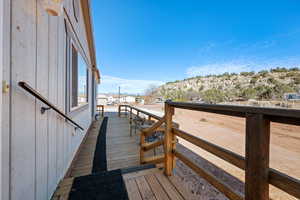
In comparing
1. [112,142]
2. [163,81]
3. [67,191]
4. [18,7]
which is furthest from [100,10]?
[163,81]

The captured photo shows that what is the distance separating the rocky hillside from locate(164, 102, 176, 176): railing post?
Answer: 82.3 feet

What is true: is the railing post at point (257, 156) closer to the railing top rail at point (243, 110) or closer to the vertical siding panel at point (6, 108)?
the railing top rail at point (243, 110)

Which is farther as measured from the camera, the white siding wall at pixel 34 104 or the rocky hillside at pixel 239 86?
the rocky hillside at pixel 239 86

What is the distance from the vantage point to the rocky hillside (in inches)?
1041

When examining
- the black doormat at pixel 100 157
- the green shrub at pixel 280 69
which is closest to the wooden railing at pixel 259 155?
the black doormat at pixel 100 157

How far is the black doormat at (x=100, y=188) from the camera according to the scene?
151cm

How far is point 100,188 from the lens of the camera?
1.64 m

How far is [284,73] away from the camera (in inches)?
1390

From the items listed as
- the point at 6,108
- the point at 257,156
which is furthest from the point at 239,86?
the point at 6,108

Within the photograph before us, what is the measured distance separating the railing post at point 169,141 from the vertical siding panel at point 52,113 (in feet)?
4.64

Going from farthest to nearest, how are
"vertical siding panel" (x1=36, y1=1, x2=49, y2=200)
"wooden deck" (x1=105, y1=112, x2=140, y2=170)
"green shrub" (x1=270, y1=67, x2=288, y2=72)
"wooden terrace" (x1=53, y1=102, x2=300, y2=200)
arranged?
1. "green shrub" (x1=270, y1=67, x2=288, y2=72)
2. "wooden deck" (x1=105, y1=112, x2=140, y2=170)
3. "vertical siding panel" (x1=36, y1=1, x2=49, y2=200)
4. "wooden terrace" (x1=53, y1=102, x2=300, y2=200)

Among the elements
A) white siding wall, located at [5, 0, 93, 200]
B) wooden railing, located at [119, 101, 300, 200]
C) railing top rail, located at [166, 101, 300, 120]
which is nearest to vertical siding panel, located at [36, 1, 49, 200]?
white siding wall, located at [5, 0, 93, 200]

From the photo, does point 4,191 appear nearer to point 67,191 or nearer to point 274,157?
point 67,191

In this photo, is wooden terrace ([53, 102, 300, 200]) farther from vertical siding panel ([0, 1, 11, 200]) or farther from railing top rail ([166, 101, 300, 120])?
vertical siding panel ([0, 1, 11, 200])
